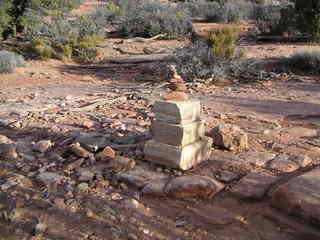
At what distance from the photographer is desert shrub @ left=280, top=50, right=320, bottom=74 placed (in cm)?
917

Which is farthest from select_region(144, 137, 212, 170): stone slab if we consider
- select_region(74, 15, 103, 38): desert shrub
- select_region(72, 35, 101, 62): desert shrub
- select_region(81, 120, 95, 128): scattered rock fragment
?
select_region(74, 15, 103, 38): desert shrub

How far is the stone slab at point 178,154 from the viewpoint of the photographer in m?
3.47

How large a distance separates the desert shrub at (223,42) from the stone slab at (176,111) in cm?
586

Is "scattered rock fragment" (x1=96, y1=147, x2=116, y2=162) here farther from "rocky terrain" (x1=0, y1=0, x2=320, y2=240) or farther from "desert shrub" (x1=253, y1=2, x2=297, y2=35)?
"desert shrub" (x1=253, y1=2, x2=297, y2=35)

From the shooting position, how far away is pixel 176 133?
138 inches

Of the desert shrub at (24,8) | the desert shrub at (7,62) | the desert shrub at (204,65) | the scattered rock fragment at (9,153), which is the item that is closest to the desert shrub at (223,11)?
the desert shrub at (24,8)

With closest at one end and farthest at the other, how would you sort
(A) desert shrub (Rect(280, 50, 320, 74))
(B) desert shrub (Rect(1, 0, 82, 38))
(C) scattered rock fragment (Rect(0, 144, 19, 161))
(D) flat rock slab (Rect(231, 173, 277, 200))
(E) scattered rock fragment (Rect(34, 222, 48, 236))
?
(E) scattered rock fragment (Rect(34, 222, 48, 236)), (D) flat rock slab (Rect(231, 173, 277, 200)), (C) scattered rock fragment (Rect(0, 144, 19, 161)), (A) desert shrub (Rect(280, 50, 320, 74)), (B) desert shrub (Rect(1, 0, 82, 38))

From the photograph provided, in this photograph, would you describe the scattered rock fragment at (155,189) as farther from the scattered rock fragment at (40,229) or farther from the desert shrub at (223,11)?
the desert shrub at (223,11)

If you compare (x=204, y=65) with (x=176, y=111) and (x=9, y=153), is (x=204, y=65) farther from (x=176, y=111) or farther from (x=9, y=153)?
(x=9, y=153)

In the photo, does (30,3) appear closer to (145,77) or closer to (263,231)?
(145,77)

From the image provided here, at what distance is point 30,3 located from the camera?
12320 millimetres

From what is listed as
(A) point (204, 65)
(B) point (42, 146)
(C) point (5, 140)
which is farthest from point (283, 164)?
(A) point (204, 65)

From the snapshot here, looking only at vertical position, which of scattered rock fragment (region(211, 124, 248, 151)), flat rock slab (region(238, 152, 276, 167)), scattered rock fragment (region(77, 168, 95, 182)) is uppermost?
scattered rock fragment (region(211, 124, 248, 151))

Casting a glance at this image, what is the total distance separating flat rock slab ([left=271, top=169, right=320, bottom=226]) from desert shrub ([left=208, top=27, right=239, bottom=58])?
21.6 feet
